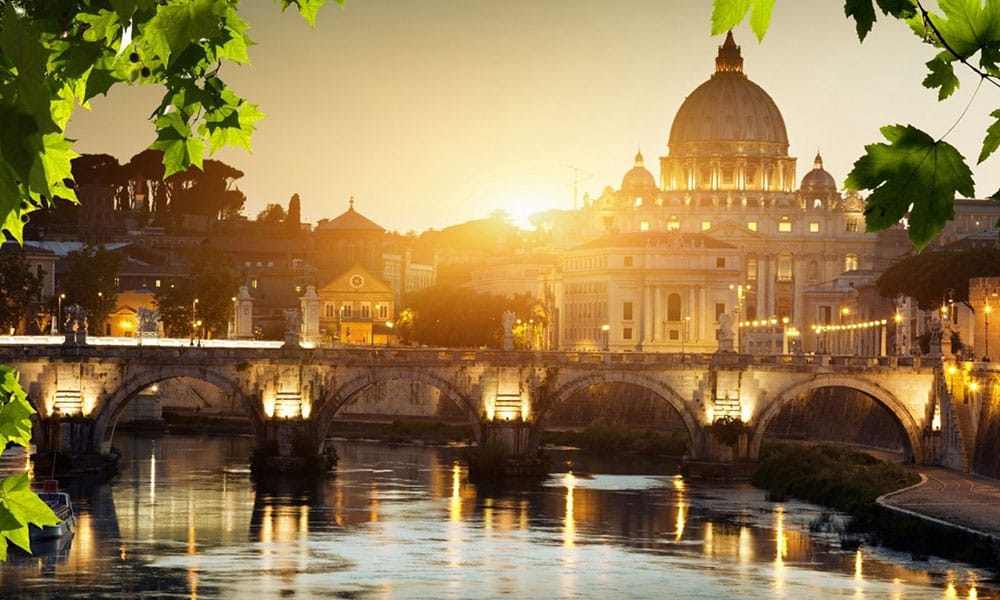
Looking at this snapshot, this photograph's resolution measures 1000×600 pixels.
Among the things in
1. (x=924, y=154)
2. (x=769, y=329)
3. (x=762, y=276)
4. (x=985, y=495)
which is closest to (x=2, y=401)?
(x=924, y=154)

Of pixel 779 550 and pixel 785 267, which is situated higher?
pixel 785 267

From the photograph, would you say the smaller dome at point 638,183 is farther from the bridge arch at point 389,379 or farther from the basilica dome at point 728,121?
the bridge arch at point 389,379

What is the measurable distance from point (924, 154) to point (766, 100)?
165 metres

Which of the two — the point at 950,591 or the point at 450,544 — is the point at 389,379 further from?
the point at 950,591

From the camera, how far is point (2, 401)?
18.6 feet

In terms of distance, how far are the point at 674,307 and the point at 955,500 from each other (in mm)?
77935

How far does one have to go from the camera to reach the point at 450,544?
46094 millimetres

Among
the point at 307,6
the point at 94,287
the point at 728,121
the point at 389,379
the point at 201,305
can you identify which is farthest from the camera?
the point at 728,121

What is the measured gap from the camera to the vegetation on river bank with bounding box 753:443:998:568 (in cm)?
4059

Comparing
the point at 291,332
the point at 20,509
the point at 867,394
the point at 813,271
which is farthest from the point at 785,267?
the point at 20,509

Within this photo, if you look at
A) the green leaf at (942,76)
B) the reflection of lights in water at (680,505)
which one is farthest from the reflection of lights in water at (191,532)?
the green leaf at (942,76)

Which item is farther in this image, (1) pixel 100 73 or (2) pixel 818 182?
(2) pixel 818 182

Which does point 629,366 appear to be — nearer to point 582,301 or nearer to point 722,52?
point 582,301

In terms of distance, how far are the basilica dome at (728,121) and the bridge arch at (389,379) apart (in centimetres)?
10001
